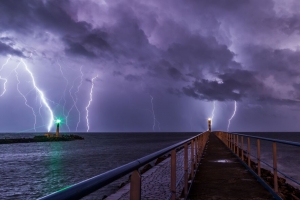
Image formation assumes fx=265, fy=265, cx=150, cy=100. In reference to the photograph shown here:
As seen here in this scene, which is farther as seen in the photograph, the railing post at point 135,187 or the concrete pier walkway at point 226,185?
the concrete pier walkway at point 226,185

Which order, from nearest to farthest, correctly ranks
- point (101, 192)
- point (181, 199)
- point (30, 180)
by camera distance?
1. point (181, 199)
2. point (101, 192)
3. point (30, 180)

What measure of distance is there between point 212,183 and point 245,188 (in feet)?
2.63

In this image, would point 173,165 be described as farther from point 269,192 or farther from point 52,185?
point 52,185

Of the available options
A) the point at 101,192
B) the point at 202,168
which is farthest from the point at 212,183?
the point at 101,192

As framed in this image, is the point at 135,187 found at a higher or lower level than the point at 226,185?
higher

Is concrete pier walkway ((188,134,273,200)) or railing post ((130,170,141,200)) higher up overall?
railing post ((130,170,141,200))

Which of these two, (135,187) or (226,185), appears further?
(226,185)

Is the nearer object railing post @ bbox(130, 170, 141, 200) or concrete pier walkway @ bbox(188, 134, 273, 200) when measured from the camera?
railing post @ bbox(130, 170, 141, 200)

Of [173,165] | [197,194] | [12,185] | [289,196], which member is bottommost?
[12,185]

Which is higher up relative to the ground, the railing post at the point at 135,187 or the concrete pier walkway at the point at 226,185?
the railing post at the point at 135,187

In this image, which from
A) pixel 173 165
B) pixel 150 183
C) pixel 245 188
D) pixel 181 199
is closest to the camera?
pixel 173 165

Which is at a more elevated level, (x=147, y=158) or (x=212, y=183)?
(x=147, y=158)

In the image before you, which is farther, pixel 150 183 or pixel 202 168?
pixel 202 168

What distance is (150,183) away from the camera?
7121 millimetres
